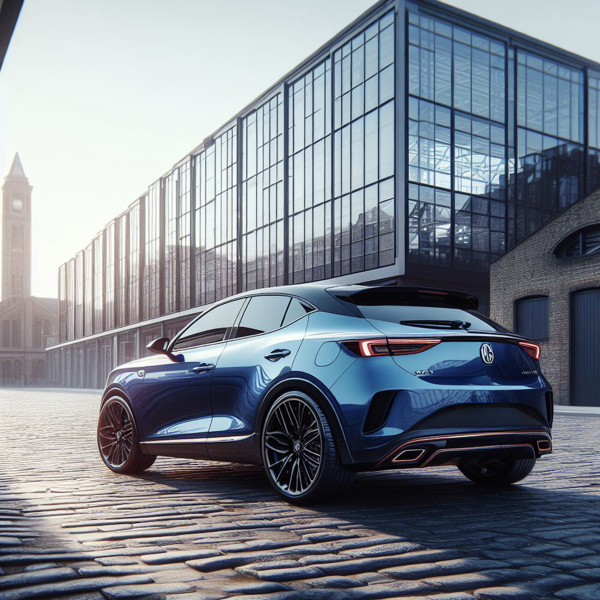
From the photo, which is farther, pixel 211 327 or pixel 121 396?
pixel 121 396

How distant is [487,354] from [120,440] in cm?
Answer: 356

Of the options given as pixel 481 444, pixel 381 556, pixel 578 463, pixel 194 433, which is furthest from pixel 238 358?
pixel 578 463

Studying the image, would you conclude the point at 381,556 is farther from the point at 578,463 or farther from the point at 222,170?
the point at 222,170

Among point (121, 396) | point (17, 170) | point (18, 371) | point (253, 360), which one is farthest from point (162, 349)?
point (17, 170)

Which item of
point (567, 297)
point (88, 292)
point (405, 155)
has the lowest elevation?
point (567, 297)

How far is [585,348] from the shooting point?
24.7 metres

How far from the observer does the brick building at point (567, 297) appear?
24391mm

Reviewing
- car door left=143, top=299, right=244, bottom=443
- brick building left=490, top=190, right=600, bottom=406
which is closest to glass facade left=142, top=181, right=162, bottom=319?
brick building left=490, top=190, right=600, bottom=406

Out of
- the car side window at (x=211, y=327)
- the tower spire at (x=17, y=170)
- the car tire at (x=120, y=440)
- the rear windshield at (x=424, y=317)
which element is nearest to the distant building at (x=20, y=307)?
the tower spire at (x=17, y=170)

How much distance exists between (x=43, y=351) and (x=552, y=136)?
300 ft

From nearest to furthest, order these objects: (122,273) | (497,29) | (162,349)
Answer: (162,349)
(497,29)
(122,273)

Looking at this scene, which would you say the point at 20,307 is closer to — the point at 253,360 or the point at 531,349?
the point at 253,360

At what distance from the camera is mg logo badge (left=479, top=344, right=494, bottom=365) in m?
5.03

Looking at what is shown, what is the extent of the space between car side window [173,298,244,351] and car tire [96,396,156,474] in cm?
79
